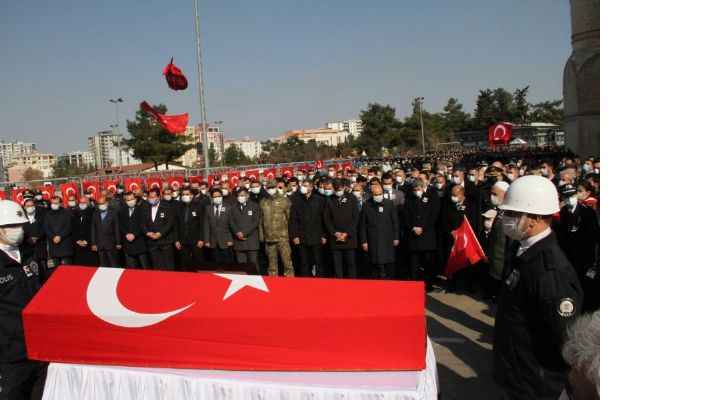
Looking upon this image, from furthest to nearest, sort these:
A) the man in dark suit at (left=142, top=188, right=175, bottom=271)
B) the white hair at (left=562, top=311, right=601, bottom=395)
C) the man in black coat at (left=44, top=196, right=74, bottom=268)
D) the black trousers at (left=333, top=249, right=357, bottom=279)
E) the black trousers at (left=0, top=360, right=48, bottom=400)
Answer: the man in black coat at (left=44, top=196, right=74, bottom=268) < the man in dark suit at (left=142, top=188, right=175, bottom=271) < the black trousers at (left=333, top=249, right=357, bottom=279) < the black trousers at (left=0, top=360, right=48, bottom=400) < the white hair at (left=562, top=311, right=601, bottom=395)

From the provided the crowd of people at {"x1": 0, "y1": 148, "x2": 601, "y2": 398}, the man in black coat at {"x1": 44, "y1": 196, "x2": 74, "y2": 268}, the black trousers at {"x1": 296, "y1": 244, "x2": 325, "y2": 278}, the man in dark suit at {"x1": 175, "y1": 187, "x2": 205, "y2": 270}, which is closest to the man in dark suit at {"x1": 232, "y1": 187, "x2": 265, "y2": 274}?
the crowd of people at {"x1": 0, "y1": 148, "x2": 601, "y2": 398}

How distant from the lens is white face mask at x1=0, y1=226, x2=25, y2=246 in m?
3.71

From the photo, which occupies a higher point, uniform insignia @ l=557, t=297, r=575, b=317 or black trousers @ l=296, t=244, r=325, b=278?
uniform insignia @ l=557, t=297, r=575, b=317

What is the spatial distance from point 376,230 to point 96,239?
5656 mm

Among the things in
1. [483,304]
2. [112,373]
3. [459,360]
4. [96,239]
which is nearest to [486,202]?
[483,304]

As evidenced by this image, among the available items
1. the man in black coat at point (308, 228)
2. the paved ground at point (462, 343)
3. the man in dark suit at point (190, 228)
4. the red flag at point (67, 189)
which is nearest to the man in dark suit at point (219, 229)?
the man in dark suit at point (190, 228)

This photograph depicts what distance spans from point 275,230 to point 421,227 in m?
2.60

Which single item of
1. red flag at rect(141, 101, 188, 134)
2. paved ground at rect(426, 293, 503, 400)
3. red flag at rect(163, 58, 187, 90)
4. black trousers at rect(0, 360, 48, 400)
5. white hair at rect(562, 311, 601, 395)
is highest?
red flag at rect(163, 58, 187, 90)

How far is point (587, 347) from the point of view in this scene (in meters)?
1.60

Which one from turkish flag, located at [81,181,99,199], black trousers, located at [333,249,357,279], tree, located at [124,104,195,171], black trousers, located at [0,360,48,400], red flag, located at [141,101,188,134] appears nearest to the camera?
black trousers, located at [0,360,48,400]

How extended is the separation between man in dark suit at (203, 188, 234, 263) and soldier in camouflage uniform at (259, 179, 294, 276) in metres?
0.58

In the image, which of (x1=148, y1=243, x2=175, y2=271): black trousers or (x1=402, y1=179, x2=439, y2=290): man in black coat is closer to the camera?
(x1=402, y1=179, x2=439, y2=290): man in black coat

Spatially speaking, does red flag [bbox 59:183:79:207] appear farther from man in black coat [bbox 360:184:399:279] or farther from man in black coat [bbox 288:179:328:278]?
man in black coat [bbox 360:184:399:279]

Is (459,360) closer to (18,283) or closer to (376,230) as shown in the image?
(376,230)
